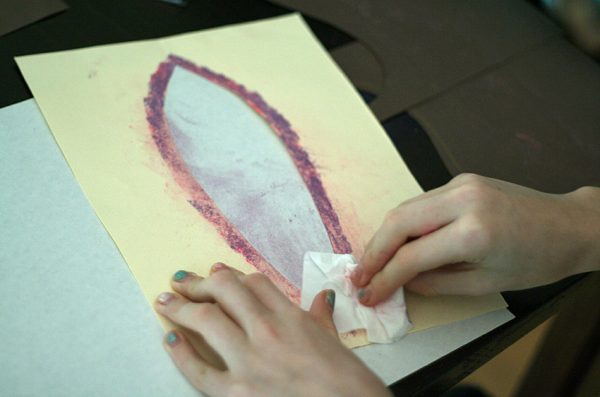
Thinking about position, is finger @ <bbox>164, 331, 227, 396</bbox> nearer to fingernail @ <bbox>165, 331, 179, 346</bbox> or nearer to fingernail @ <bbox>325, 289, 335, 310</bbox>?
fingernail @ <bbox>165, 331, 179, 346</bbox>

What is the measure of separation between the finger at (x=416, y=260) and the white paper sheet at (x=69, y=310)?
1.9 inches

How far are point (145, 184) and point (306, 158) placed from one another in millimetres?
175

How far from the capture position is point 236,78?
2.39 feet

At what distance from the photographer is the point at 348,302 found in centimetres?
58

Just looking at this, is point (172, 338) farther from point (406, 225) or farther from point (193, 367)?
point (406, 225)

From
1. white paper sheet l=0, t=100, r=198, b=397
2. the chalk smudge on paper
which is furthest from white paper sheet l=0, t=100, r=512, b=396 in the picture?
the chalk smudge on paper

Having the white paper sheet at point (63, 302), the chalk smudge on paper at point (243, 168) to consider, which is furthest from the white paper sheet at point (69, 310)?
the chalk smudge on paper at point (243, 168)

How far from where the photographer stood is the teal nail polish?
1.65ft

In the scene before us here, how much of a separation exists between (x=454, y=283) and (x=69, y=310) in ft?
1.10

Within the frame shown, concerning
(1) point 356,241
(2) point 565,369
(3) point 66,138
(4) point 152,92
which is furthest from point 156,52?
(2) point 565,369

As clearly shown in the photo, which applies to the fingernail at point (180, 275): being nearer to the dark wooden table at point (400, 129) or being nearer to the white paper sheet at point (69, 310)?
the white paper sheet at point (69, 310)

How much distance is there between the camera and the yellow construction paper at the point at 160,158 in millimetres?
577

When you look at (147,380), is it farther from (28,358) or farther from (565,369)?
(565,369)

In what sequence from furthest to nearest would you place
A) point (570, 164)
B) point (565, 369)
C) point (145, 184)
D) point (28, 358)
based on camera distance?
point (565, 369) < point (570, 164) < point (145, 184) < point (28, 358)
